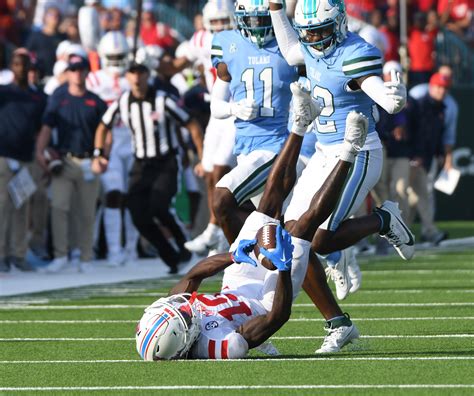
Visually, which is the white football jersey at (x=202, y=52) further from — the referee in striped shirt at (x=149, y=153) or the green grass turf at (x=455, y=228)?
the green grass turf at (x=455, y=228)

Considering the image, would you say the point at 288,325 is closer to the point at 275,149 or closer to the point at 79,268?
the point at 275,149

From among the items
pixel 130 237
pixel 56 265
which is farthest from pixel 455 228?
pixel 56 265

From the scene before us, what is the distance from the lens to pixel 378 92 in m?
7.48

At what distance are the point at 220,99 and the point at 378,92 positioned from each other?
257cm

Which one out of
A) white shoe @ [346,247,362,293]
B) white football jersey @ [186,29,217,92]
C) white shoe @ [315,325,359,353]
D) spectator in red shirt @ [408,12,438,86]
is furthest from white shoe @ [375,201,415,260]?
spectator in red shirt @ [408,12,438,86]

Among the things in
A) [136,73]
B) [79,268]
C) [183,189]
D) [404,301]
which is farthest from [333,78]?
[183,189]

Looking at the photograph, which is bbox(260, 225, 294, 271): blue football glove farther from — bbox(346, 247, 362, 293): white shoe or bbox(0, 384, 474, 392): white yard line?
bbox(346, 247, 362, 293): white shoe

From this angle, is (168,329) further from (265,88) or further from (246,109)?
(265,88)

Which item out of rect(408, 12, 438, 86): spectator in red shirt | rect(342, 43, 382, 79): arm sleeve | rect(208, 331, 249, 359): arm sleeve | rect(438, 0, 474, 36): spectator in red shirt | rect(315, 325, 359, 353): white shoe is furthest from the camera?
rect(438, 0, 474, 36): spectator in red shirt

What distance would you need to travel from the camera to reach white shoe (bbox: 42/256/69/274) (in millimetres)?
13680

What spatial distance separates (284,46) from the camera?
899 centimetres

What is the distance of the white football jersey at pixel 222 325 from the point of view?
7.00 m

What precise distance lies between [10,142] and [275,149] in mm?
4557

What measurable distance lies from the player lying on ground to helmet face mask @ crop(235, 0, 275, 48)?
7.24ft
